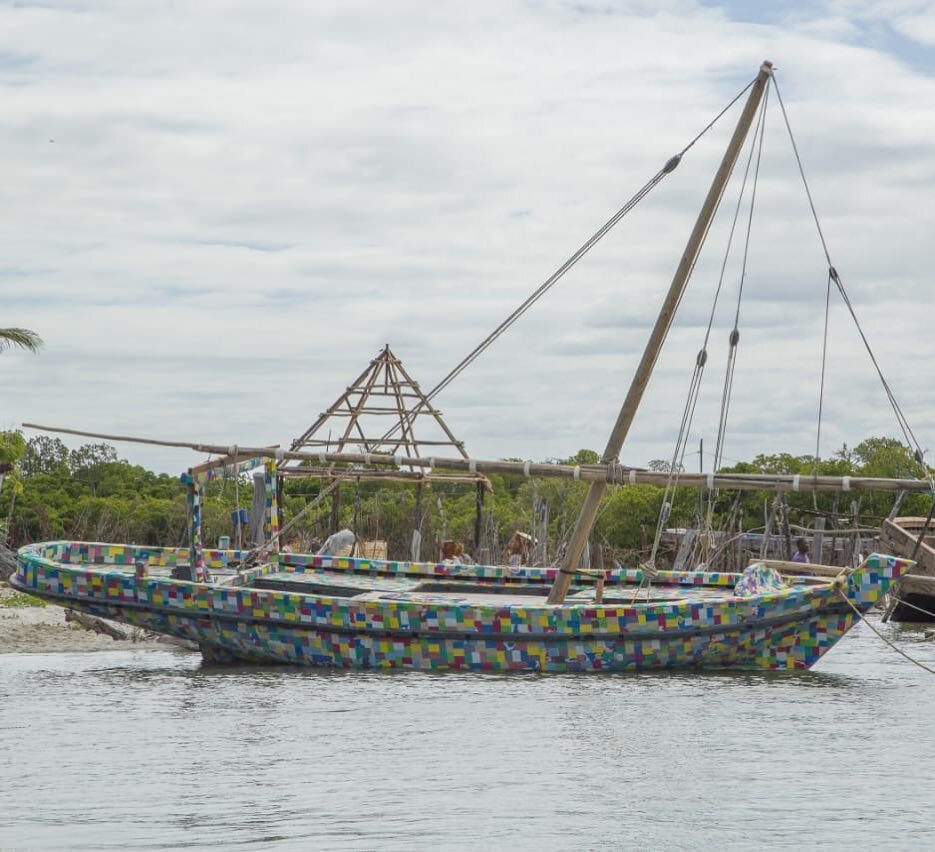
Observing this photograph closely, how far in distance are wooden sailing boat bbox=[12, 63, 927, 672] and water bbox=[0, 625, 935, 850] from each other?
329mm

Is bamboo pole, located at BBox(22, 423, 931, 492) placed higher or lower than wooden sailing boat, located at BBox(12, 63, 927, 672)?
higher

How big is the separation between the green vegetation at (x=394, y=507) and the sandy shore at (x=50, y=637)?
26.1 ft

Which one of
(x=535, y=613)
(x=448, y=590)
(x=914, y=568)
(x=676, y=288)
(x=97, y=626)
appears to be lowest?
(x=97, y=626)

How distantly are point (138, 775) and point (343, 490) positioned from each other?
36966mm

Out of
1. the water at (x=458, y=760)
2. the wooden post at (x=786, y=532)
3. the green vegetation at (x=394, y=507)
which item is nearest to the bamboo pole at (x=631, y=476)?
the water at (x=458, y=760)

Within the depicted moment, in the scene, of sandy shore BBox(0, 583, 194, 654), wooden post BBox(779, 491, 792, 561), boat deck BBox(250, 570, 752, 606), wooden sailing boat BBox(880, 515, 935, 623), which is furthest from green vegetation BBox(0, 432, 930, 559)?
boat deck BBox(250, 570, 752, 606)

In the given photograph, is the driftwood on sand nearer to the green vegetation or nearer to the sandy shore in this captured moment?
the sandy shore

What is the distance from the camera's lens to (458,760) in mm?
13789

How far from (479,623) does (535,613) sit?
2.18 feet

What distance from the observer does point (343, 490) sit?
49.9 metres

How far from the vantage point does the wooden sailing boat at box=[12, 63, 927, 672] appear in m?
18.6

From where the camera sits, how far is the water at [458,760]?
11.1m

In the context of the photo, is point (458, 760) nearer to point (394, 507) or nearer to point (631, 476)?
point (631, 476)

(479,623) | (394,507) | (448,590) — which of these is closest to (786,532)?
(448,590)
